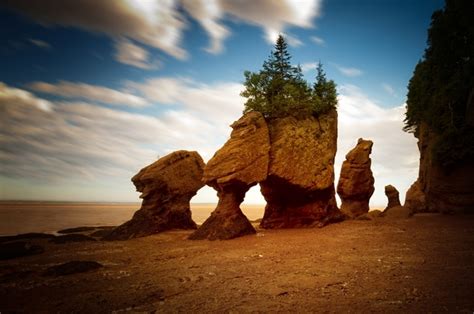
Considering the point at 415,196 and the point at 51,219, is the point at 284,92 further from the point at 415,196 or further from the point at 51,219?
the point at 51,219

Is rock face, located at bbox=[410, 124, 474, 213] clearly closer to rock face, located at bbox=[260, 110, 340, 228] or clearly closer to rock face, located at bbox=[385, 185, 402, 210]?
rock face, located at bbox=[260, 110, 340, 228]

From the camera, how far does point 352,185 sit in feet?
141

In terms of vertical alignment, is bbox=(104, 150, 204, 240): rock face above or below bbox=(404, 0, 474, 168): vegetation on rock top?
below

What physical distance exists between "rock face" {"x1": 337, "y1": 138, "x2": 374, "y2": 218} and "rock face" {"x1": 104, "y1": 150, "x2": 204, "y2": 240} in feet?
82.2

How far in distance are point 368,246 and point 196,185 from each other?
1967cm

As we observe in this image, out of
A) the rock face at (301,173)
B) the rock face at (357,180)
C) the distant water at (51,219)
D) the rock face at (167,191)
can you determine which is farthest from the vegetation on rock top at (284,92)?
the distant water at (51,219)

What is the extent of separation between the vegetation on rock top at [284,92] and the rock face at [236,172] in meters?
2.36

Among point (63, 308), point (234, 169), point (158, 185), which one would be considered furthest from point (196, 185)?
point (63, 308)

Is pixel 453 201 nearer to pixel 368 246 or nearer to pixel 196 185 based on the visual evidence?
pixel 368 246

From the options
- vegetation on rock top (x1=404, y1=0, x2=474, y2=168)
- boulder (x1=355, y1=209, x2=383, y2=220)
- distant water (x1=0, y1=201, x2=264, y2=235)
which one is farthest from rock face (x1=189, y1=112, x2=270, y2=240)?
distant water (x1=0, y1=201, x2=264, y2=235)

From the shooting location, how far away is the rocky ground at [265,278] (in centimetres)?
762

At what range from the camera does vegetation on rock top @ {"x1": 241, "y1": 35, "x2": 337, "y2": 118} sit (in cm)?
2533

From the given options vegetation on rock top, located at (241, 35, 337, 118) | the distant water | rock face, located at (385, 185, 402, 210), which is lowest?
the distant water

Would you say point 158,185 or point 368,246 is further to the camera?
point 158,185
